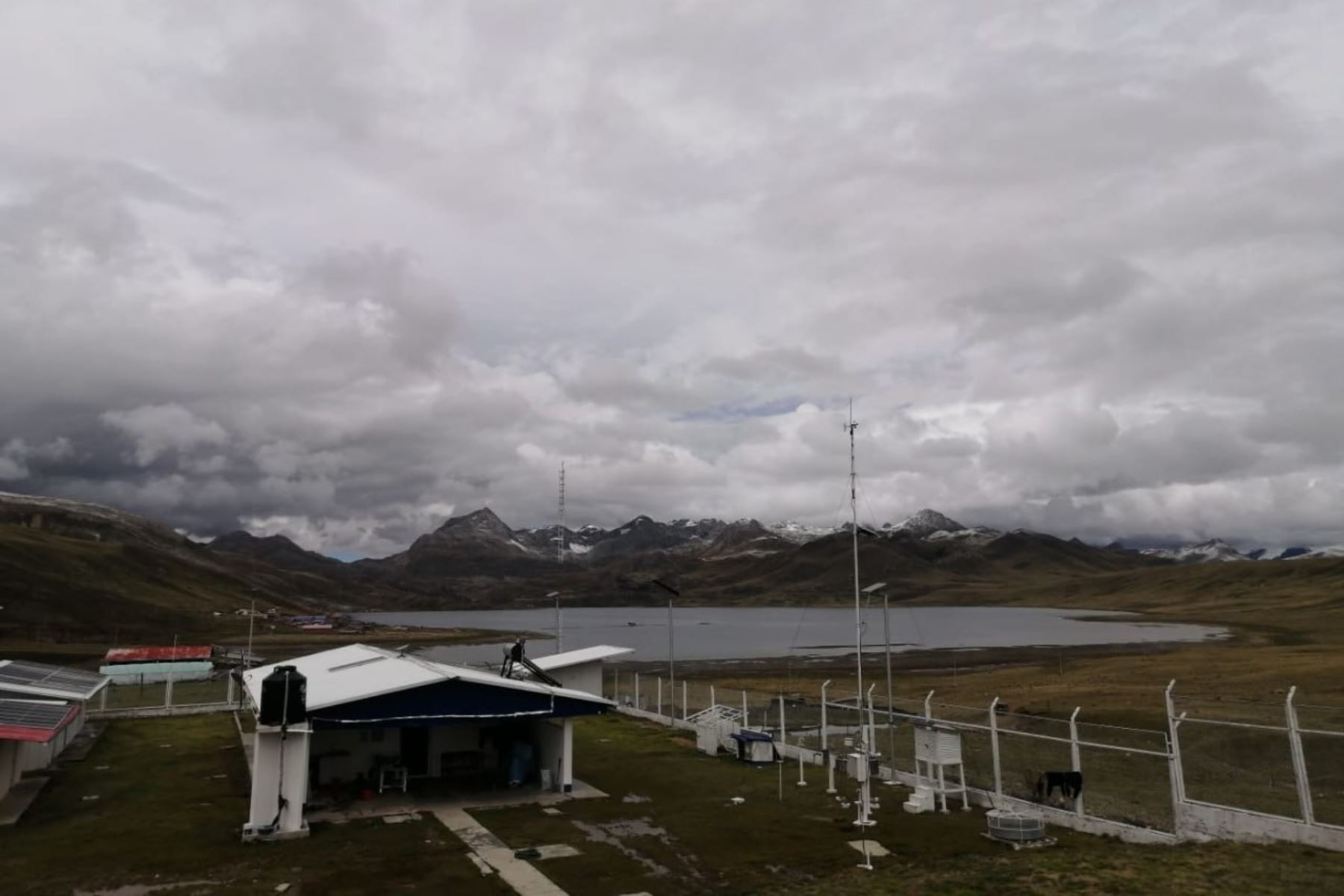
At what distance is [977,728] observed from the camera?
22516 millimetres

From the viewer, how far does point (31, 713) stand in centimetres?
2466

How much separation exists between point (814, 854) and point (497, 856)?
6859 millimetres

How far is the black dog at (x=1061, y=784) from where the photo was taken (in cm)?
2083

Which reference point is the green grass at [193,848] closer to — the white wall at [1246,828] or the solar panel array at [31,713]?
the solar panel array at [31,713]

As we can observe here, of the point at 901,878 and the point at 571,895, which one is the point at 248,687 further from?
the point at 901,878

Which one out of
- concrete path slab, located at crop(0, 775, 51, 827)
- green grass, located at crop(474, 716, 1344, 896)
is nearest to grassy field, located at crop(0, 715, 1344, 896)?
green grass, located at crop(474, 716, 1344, 896)

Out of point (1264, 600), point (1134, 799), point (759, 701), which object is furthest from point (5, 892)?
point (1264, 600)

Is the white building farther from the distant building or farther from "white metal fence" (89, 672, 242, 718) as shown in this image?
the distant building

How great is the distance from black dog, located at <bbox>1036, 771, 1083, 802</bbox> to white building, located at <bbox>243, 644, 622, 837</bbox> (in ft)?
39.1

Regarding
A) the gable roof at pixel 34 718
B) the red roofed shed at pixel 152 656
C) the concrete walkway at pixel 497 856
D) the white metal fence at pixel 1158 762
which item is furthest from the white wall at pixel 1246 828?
the red roofed shed at pixel 152 656

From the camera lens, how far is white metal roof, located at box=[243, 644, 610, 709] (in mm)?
23750

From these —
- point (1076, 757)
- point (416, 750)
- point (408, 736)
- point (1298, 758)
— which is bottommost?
point (416, 750)

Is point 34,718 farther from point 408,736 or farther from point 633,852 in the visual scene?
point 633,852

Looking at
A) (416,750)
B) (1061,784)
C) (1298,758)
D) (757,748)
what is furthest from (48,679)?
(1298,758)
